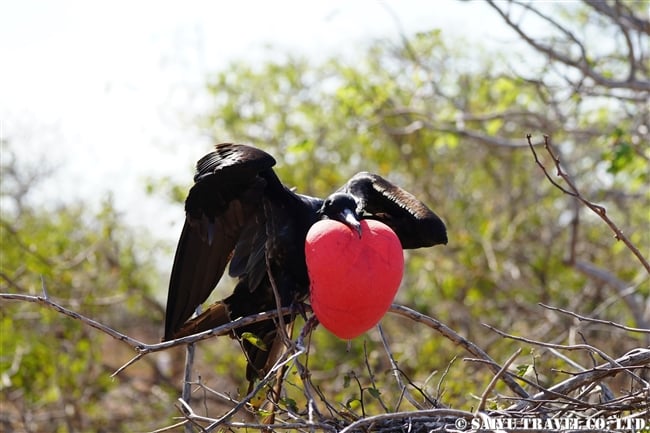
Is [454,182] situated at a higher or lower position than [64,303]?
higher

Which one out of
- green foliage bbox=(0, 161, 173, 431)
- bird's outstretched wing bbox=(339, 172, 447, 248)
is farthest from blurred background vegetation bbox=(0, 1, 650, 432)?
bird's outstretched wing bbox=(339, 172, 447, 248)

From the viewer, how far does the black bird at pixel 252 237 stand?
2.89 meters

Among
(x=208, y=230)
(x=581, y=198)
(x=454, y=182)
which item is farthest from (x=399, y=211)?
(x=454, y=182)

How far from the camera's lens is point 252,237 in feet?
9.92

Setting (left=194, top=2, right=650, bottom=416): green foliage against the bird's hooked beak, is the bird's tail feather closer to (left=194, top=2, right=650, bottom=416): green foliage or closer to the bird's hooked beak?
the bird's hooked beak

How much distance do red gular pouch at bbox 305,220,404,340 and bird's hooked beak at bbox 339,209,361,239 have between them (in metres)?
0.01

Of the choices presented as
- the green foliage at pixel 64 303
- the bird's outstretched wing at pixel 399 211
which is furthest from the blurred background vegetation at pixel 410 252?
the bird's outstretched wing at pixel 399 211

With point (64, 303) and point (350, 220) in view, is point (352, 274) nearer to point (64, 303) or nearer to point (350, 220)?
point (350, 220)

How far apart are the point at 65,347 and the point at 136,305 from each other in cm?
97

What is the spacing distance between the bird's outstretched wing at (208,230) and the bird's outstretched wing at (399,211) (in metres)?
0.32

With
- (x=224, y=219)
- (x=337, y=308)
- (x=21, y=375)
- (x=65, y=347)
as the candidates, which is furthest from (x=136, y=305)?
(x=337, y=308)

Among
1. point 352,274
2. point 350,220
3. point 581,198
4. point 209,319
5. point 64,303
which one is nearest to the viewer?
point 581,198

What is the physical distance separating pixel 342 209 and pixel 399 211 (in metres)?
0.36

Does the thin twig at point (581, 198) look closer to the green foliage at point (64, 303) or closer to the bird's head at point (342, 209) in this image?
the bird's head at point (342, 209)
